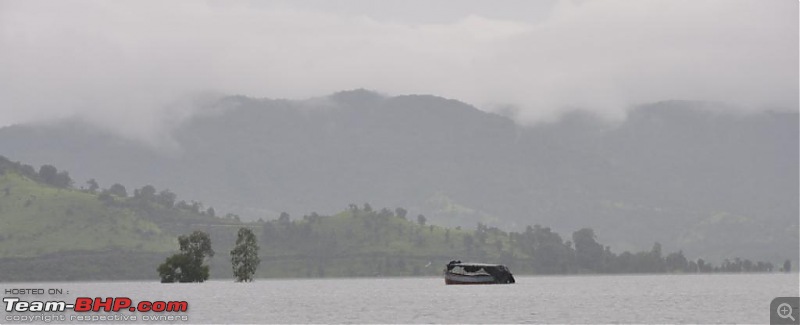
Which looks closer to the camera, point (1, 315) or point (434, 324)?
point (434, 324)

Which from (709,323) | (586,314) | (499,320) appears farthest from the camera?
(586,314)

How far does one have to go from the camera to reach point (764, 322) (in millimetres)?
172125

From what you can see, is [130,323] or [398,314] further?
[398,314]

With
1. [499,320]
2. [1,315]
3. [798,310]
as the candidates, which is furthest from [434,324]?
[1,315]

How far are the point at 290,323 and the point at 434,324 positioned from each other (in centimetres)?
2148

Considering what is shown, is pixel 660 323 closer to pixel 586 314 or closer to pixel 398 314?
pixel 586 314

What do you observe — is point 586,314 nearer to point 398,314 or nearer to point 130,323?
point 398,314

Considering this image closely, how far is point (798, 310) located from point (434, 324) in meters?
59.4

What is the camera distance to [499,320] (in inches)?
7146

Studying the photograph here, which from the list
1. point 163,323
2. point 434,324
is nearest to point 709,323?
point 434,324

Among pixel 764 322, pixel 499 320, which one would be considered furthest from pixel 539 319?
pixel 764 322

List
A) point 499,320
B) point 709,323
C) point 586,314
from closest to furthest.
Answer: point 709,323 < point 499,320 < point 586,314

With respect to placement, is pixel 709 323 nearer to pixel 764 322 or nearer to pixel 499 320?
pixel 764 322

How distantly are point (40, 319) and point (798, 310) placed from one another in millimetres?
120206
